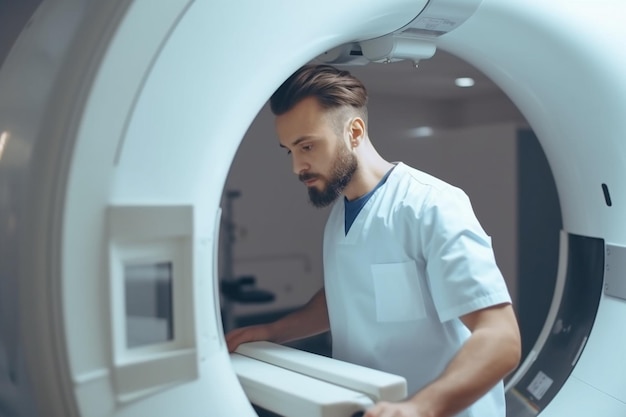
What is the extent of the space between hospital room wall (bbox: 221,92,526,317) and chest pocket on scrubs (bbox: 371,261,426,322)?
296 centimetres

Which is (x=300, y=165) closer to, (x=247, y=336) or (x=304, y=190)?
(x=247, y=336)

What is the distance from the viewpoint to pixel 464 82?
4648 mm

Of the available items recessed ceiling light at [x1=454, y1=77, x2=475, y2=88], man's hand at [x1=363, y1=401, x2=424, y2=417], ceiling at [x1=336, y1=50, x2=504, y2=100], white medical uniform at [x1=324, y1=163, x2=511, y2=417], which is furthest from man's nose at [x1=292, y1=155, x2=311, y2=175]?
recessed ceiling light at [x1=454, y1=77, x2=475, y2=88]

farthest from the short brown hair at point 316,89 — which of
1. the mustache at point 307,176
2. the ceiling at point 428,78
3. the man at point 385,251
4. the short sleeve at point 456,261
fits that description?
the ceiling at point 428,78

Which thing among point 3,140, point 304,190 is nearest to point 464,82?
point 304,190

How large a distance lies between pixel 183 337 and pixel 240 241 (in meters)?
3.75

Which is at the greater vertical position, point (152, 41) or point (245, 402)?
point (152, 41)

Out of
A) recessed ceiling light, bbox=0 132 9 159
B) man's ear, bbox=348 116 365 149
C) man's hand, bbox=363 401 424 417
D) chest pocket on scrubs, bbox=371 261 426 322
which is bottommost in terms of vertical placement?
man's hand, bbox=363 401 424 417

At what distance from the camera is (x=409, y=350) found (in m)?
1.31

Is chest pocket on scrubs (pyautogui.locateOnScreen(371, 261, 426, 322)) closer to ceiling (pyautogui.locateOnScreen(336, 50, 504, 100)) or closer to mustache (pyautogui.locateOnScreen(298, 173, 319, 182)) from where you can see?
mustache (pyautogui.locateOnScreen(298, 173, 319, 182))

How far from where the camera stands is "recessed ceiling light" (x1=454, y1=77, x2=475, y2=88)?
4.51 metres

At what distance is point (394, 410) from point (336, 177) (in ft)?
1.54

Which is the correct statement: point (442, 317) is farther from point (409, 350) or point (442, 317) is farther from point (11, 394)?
point (11, 394)

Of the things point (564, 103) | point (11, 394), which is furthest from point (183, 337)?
point (564, 103)
